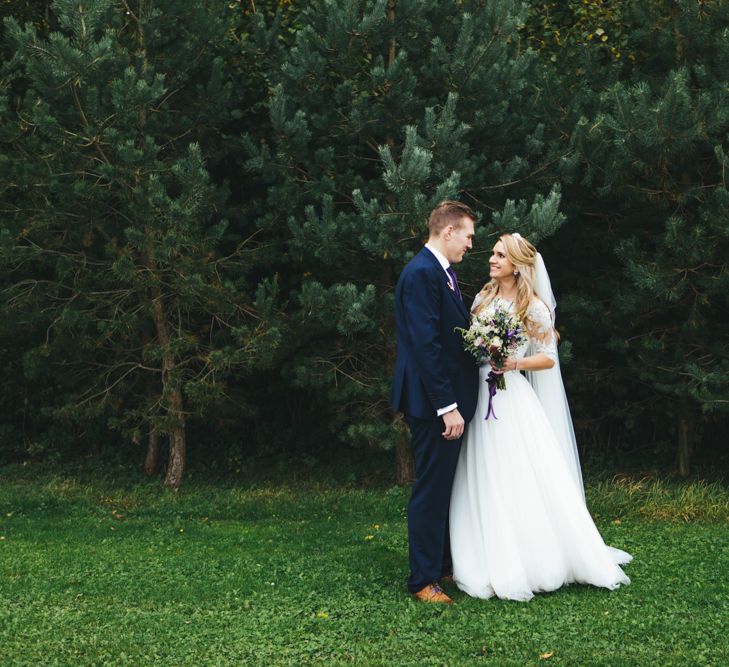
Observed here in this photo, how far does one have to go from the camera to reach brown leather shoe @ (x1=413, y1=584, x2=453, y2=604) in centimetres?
545

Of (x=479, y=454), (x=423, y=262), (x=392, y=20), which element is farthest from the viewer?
(x=392, y=20)

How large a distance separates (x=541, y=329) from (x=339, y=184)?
11.6 feet

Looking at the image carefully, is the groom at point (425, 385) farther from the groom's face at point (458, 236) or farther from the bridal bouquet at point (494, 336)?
the bridal bouquet at point (494, 336)

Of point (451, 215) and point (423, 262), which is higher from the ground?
point (451, 215)

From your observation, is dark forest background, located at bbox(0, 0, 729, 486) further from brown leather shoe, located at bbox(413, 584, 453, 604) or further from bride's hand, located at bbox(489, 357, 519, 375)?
brown leather shoe, located at bbox(413, 584, 453, 604)

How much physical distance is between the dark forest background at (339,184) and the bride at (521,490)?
2.07m

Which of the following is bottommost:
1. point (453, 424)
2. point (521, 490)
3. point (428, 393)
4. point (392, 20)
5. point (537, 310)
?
point (521, 490)

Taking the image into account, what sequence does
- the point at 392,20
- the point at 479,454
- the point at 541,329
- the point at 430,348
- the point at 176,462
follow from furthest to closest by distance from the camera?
the point at 176,462
the point at 392,20
the point at 541,329
the point at 479,454
the point at 430,348

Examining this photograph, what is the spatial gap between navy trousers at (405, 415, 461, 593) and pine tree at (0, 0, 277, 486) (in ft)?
10.4

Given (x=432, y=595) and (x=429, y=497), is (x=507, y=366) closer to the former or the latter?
(x=429, y=497)

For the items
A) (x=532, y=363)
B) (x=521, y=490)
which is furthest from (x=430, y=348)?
(x=521, y=490)

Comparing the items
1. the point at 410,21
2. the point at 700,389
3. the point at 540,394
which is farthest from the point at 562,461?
the point at 410,21

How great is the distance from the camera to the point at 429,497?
5.51 m

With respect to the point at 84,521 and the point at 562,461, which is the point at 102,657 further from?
the point at 84,521
